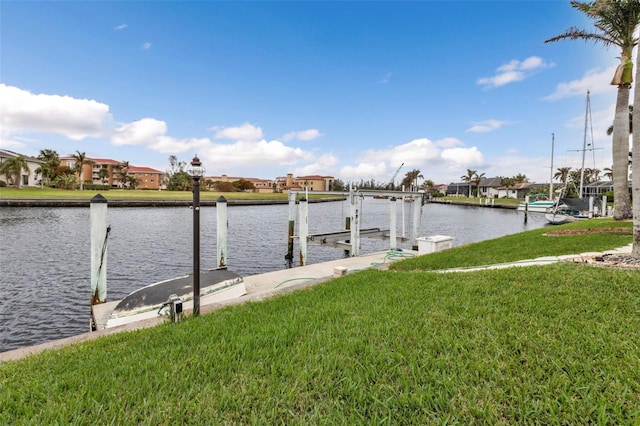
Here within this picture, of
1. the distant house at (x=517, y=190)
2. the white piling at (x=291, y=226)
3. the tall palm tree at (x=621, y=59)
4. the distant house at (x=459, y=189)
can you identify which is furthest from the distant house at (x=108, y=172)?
the distant house at (x=517, y=190)

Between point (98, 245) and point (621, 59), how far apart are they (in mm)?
21986

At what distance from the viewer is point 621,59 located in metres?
14.9

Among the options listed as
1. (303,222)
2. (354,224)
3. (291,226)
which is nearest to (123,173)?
(291,226)

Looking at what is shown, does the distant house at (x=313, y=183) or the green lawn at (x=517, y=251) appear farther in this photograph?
the distant house at (x=313, y=183)

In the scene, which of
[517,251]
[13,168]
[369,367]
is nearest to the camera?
[369,367]

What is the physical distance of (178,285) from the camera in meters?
6.86

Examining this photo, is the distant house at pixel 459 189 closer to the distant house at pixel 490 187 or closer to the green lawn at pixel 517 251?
the distant house at pixel 490 187

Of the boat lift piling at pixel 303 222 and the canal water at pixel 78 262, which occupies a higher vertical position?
the boat lift piling at pixel 303 222

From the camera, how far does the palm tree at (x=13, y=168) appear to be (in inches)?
2282

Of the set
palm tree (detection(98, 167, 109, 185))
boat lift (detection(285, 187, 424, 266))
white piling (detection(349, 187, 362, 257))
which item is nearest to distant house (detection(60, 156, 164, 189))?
palm tree (detection(98, 167, 109, 185))

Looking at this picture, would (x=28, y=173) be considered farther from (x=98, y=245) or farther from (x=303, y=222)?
(x=98, y=245)

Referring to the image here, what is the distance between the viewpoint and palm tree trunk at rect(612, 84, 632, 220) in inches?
596

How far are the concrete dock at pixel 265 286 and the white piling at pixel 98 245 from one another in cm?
49

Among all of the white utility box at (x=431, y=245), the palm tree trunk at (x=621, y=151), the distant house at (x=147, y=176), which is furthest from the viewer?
the distant house at (x=147, y=176)
